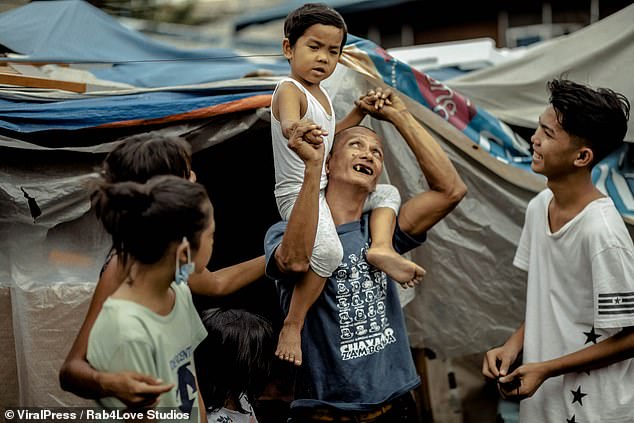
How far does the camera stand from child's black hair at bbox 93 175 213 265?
2.02 metres

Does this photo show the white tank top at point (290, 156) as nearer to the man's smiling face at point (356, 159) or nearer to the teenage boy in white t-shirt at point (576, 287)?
the man's smiling face at point (356, 159)

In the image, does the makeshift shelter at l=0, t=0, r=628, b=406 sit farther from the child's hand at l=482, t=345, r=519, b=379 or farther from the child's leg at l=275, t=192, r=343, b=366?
the child's leg at l=275, t=192, r=343, b=366

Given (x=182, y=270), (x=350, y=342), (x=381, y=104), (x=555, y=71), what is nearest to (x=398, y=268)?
(x=350, y=342)

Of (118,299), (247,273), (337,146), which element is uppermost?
(337,146)

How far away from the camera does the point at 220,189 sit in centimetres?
377

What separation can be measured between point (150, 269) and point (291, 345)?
63cm

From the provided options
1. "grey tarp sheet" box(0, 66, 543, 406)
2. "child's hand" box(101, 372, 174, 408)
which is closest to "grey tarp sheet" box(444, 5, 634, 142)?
"grey tarp sheet" box(0, 66, 543, 406)

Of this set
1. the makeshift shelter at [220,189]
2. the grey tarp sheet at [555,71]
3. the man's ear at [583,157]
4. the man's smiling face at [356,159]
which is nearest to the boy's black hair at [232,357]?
the makeshift shelter at [220,189]

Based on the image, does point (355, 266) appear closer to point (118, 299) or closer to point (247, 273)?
point (247, 273)

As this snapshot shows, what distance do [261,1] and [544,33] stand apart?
27.7ft

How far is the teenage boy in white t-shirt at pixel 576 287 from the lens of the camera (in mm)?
2590

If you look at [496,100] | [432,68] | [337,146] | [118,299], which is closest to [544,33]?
[432,68]

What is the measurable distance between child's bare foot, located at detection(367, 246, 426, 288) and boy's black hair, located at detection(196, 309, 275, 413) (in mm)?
599

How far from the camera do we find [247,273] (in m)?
2.86
